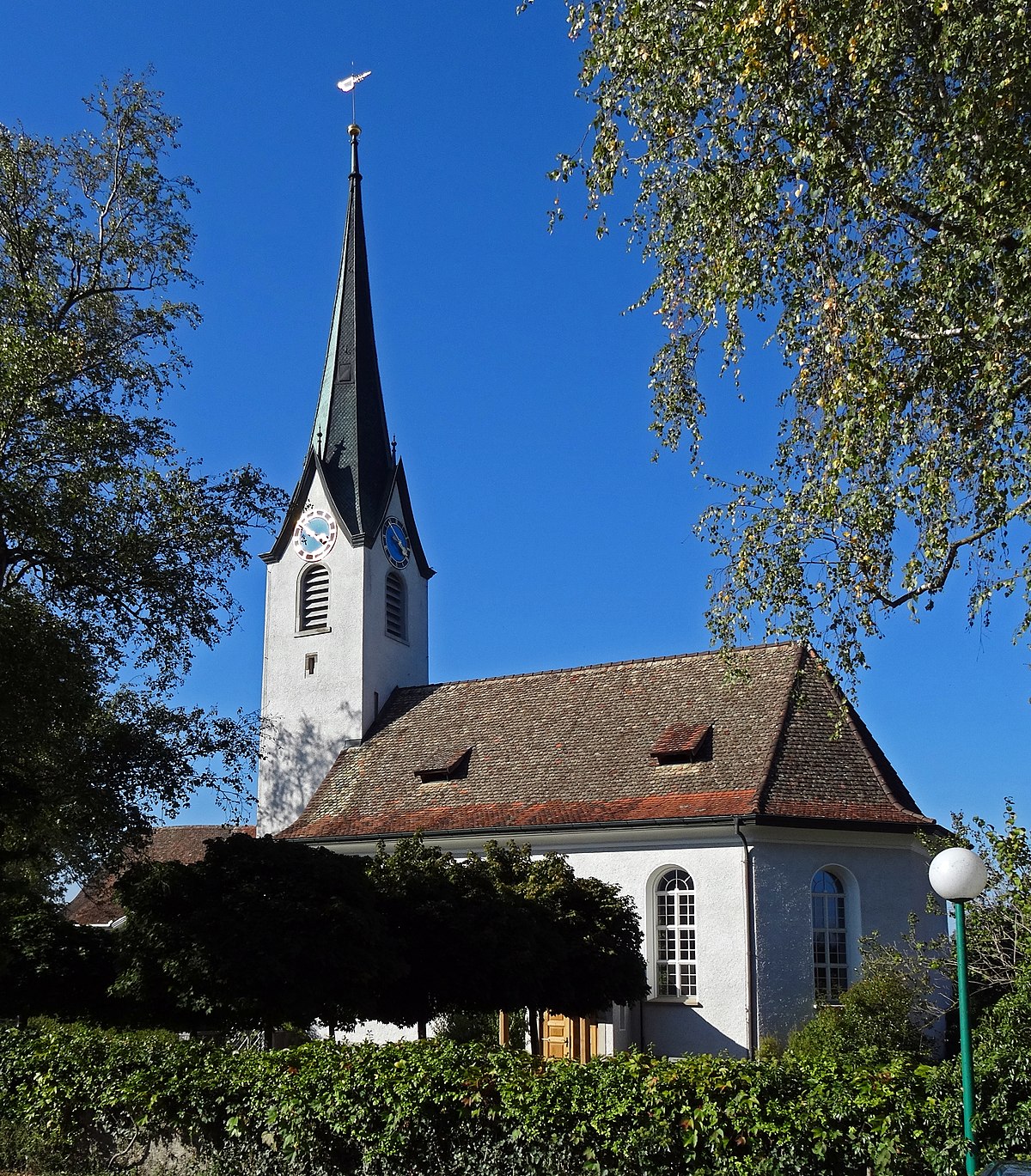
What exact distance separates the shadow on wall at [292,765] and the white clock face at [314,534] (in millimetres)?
5048

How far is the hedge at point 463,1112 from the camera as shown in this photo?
31.1 ft

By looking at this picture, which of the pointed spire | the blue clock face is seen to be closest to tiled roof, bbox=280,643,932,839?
the blue clock face

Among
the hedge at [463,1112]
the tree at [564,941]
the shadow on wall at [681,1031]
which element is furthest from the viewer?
the shadow on wall at [681,1031]

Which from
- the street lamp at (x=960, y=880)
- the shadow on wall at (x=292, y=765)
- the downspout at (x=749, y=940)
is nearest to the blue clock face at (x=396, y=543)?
the shadow on wall at (x=292, y=765)

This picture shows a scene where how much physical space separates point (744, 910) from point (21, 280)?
674 inches

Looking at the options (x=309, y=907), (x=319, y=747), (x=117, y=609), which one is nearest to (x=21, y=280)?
(x=117, y=609)

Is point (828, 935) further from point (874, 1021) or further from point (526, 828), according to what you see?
point (526, 828)

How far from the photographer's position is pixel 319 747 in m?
35.1

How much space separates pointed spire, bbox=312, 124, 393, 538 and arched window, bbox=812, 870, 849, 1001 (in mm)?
17833

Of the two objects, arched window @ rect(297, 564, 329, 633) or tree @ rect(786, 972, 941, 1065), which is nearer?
tree @ rect(786, 972, 941, 1065)

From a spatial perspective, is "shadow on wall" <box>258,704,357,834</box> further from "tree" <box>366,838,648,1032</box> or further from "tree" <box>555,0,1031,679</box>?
"tree" <box>555,0,1031,679</box>

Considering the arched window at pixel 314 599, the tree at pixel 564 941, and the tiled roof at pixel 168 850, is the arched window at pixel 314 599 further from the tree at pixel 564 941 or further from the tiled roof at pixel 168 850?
the tree at pixel 564 941

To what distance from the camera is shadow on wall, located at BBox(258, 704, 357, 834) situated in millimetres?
34781

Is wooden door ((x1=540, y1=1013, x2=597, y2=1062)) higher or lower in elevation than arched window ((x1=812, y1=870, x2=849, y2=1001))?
lower
